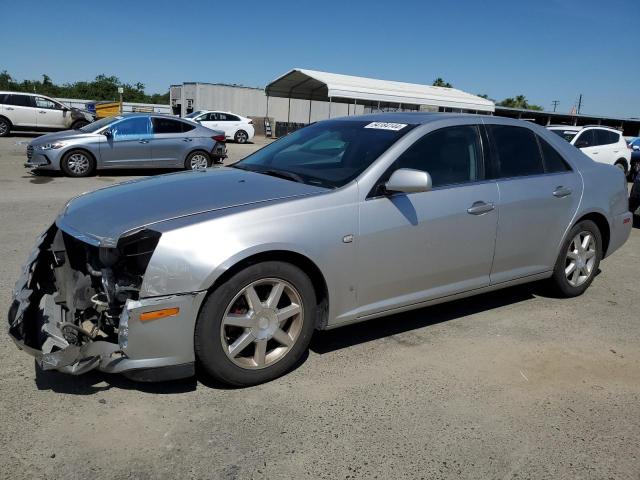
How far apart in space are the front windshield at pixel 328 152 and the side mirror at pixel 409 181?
26 centimetres

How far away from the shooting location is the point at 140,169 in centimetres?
1404

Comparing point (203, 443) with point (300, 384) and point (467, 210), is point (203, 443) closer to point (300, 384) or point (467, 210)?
point (300, 384)

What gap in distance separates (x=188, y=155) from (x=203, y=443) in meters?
11.4

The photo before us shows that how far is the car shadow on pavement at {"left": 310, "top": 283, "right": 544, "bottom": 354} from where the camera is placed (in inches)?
156

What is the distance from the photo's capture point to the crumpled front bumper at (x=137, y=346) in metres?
2.79

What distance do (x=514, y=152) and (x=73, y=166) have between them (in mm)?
10321

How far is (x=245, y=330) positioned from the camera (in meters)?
3.12

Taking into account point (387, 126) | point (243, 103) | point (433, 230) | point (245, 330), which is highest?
point (243, 103)

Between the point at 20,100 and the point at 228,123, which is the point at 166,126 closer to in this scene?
the point at 20,100

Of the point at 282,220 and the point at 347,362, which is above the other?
the point at 282,220

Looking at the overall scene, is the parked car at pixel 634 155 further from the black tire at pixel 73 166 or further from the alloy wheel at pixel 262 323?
the alloy wheel at pixel 262 323

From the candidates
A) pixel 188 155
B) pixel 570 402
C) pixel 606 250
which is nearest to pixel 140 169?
pixel 188 155

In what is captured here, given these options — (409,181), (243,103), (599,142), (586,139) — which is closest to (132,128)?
(409,181)

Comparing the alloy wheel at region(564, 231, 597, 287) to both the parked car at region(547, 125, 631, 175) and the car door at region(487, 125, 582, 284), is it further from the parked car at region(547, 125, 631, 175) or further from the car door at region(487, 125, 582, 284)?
the parked car at region(547, 125, 631, 175)
